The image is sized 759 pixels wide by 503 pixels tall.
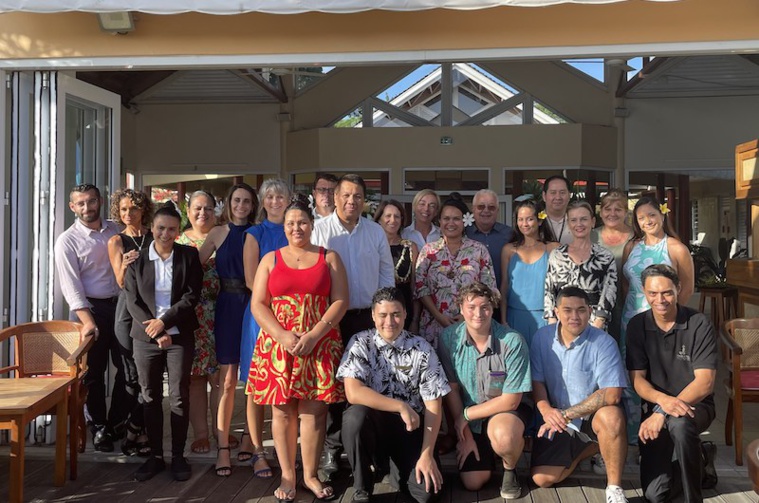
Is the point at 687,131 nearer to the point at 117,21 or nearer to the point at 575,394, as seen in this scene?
the point at 575,394

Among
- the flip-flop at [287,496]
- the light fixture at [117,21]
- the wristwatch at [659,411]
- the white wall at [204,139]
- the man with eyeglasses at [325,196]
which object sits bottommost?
the flip-flop at [287,496]

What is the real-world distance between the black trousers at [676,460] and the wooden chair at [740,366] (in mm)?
816

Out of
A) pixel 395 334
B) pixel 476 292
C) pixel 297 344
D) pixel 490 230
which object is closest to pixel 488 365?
pixel 476 292

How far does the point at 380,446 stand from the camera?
13.1 ft

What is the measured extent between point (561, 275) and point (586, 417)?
0.87 meters

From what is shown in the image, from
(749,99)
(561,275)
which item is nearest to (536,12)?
(561,275)

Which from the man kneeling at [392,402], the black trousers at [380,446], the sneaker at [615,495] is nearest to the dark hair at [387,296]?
the man kneeling at [392,402]

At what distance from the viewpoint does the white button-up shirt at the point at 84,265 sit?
4.62 meters

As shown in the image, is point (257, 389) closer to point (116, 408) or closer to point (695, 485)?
point (116, 408)

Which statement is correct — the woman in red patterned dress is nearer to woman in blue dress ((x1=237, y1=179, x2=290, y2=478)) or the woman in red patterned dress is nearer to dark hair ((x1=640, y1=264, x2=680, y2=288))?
woman in blue dress ((x1=237, y1=179, x2=290, y2=478))

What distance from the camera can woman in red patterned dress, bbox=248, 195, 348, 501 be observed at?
3.91 meters

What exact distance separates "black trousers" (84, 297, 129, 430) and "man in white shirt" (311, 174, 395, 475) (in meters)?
1.47

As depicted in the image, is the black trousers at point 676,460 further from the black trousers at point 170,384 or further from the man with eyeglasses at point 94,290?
the man with eyeglasses at point 94,290

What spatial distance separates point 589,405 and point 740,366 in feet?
4.60
